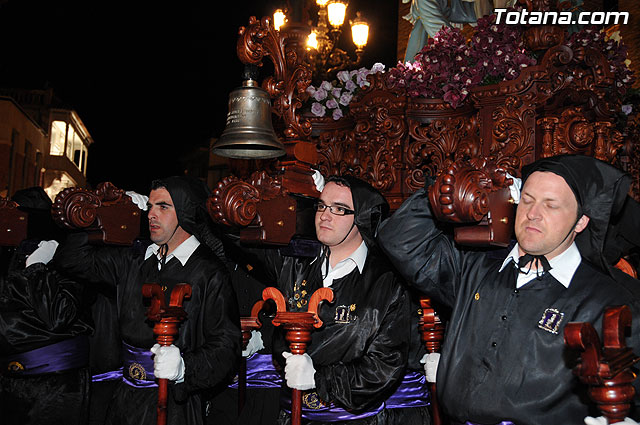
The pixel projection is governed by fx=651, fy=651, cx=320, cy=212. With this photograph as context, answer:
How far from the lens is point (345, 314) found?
12.2 ft

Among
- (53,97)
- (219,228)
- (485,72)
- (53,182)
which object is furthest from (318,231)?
(53,97)

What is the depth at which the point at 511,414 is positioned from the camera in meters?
2.61

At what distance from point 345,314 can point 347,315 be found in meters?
0.01

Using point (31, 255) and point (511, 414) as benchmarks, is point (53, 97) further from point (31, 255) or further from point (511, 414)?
point (511, 414)

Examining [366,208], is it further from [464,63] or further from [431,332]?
[464,63]

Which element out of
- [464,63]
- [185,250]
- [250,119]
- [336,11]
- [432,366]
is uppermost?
[336,11]

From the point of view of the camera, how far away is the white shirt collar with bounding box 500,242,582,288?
107 inches

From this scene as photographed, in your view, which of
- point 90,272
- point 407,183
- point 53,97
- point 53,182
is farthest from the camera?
point 53,97

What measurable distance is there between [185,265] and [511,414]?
7.89ft

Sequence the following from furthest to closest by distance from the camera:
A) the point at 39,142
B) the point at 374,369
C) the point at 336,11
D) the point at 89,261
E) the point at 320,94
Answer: the point at 39,142 < the point at 336,11 < the point at 320,94 < the point at 89,261 < the point at 374,369

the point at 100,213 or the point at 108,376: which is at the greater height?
the point at 100,213

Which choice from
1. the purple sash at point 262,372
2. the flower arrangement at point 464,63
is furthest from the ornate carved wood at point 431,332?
the flower arrangement at point 464,63

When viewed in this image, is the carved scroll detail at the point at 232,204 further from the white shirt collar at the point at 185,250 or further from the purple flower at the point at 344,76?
the purple flower at the point at 344,76

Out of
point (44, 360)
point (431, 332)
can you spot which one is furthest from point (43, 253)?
point (431, 332)
